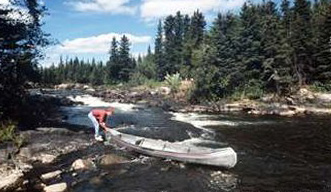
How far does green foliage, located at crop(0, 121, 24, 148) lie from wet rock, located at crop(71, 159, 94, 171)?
15.8ft

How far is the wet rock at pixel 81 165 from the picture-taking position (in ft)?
67.8

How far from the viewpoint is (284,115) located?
145 feet

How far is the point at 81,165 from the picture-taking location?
20.8 m

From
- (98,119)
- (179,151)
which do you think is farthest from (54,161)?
(179,151)

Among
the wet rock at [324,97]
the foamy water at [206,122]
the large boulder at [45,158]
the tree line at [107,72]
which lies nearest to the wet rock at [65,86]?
the tree line at [107,72]

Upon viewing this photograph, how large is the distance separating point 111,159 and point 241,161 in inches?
294

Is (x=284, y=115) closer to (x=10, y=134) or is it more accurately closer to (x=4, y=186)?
(x=10, y=134)

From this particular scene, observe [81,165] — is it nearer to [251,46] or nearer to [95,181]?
[95,181]

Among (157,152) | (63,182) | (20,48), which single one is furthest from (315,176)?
(20,48)

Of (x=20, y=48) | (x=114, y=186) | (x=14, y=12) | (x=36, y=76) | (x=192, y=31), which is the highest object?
(x=192, y=31)

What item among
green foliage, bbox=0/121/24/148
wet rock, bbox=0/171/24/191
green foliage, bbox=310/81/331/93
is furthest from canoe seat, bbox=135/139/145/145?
green foliage, bbox=310/81/331/93

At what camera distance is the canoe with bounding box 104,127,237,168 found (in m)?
19.9

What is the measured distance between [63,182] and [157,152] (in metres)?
6.20

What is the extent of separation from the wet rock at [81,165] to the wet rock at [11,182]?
309cm
